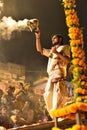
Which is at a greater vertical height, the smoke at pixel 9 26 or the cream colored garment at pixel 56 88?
the smoke at pixel 9 26

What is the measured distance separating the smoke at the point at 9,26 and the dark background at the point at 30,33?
85mm

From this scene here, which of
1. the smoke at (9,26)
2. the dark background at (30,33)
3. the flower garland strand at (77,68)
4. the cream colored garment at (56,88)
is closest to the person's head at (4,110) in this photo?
the dark background at (30,33)

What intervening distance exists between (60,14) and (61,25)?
11.0 inches

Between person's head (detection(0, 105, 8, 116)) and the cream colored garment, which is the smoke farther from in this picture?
the cream colored garment

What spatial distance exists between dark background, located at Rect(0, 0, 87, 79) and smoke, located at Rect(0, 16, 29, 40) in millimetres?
85

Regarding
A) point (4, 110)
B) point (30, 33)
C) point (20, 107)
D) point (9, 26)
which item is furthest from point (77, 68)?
point (9, 26)

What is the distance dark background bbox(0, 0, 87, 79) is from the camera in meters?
8.67

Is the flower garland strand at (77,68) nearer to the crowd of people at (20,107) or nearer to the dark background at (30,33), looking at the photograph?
the crowd of people at (20,107)

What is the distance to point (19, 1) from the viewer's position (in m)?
8.95

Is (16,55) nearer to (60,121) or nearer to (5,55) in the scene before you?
(5,55)

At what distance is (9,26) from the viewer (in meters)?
8.75

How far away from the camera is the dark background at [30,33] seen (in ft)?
28.5

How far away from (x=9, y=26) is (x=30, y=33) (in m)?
0.53

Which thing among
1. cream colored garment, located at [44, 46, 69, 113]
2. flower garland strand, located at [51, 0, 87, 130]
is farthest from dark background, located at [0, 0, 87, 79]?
flower garland strand, located at [51, 0, 87, 130]
